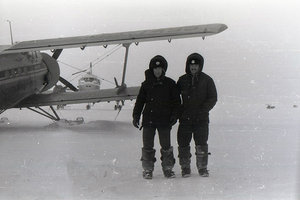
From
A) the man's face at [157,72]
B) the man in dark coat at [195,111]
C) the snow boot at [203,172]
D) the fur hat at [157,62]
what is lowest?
the snow boot at [203,172]

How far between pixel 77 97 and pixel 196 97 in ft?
26.3

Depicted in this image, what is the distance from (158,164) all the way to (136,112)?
1.22m

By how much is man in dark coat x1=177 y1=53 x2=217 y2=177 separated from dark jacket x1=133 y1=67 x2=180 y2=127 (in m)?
0.16

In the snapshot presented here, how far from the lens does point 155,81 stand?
6.96m

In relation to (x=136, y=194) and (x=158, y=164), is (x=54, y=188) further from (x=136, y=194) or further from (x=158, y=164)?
(x=158, y=164)

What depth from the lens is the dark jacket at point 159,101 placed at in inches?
271

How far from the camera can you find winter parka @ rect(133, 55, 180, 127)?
688 cm

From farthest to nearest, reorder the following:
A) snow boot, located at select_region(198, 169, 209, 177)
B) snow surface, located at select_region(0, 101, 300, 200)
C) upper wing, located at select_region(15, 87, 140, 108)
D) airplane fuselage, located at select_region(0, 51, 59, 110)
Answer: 1. upper wing, located at select_region(15, 87, 140, 108)
2. airplane fuselage, located at select_region(0, 51, 59, 110)
3. snow boot, located at select_region(198, 169, 209, 177)
4. snow surface, located at select_region(0, 101, 300, 200)

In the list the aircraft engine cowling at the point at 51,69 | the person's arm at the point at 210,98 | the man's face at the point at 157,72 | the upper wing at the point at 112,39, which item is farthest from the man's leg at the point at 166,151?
the aircraft engine cowling at the point at 51,69

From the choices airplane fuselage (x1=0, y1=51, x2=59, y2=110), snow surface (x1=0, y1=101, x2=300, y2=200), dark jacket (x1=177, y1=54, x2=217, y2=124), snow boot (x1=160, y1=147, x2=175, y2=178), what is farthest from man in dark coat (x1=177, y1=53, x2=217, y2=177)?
airplane fuselage (x1=0, y1=51, x2=59, y2=110)

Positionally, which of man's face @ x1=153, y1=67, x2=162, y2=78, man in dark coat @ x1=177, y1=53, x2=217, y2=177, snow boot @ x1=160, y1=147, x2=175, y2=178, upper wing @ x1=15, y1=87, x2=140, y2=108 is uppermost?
man's face @ x1=153, y1=67, x2=162, y2=78

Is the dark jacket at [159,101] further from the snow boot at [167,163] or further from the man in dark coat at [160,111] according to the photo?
the snow boot at [167,163]

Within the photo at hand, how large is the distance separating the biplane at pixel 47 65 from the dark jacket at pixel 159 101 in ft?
13.9

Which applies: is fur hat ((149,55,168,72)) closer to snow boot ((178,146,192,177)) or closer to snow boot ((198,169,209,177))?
snow boot ((178,146,192,177))
